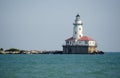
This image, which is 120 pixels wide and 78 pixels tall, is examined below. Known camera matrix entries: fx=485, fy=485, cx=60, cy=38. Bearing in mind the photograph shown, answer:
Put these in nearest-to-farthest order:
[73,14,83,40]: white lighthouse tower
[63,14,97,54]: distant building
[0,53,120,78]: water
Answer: [0,53,120,78]: water < [63,14,97,54]: distant building < [73,14,83,40]: white lighthouse tower

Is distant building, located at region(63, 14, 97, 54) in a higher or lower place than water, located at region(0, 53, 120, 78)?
higher

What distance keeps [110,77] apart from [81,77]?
7.62 feet

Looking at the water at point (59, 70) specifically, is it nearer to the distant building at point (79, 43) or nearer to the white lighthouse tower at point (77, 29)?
the distant building at point (79, 43)

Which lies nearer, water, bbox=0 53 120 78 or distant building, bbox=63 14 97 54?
water, bbox=0 53 120 78

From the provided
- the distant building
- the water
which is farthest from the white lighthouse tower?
the water

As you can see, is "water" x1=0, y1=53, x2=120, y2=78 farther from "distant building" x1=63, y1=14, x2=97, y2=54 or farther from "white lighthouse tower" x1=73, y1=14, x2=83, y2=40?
"white lighthouse tower" x1=73, y1=14, x2=83, y2=40

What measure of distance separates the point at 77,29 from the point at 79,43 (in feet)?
10.2

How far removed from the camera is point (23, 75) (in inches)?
1582

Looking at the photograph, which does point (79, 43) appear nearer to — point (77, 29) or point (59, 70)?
point (77, 29)

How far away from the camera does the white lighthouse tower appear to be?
106 metres

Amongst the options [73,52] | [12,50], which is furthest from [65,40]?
[12,50]

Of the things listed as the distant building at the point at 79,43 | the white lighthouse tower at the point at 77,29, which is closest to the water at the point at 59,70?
Result: the distant building at the point at 79,43

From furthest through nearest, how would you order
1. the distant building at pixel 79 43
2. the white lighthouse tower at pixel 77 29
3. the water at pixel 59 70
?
the white lighthouse tower at pixel 77 29 < the distant building at pixel 79 43 < the water at pixel 59 70

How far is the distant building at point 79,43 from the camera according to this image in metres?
106
